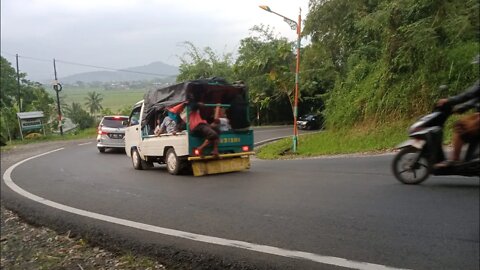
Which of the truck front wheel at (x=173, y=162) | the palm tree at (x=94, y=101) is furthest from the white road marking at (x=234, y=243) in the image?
the palm tree at (x=94, y=101)

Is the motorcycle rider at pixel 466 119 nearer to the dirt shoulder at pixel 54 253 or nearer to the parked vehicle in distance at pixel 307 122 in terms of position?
the dirt shoulder at pixel 54 253

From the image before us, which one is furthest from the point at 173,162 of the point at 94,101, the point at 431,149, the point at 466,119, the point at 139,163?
the point at 94,101

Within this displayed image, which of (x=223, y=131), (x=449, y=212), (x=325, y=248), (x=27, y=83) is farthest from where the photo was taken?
(x=27, y=83)

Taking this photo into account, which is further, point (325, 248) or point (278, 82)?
point (278, 82)

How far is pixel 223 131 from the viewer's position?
959 cm

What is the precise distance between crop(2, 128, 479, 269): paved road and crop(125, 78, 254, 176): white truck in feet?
3.13

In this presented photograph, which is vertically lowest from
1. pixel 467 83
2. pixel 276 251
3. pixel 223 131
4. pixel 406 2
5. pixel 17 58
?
pixel 276 251

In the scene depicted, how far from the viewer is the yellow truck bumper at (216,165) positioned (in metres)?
9.59

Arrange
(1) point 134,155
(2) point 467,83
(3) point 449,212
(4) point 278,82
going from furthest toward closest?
(4) point 278,82
(1) point 134,155
(3) point 449,212
(2) point 467,83

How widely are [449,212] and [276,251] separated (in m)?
1.88

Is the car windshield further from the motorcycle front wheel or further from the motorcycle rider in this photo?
the motorcycle rider

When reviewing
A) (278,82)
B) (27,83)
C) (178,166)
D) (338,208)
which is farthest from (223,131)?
(27,83)

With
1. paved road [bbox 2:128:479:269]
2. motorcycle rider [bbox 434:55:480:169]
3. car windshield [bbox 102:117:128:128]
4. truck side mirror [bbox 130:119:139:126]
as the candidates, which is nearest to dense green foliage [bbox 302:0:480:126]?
motorcycle rider [bbox 434:55:480:169]

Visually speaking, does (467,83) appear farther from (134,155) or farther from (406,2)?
(134,155)
